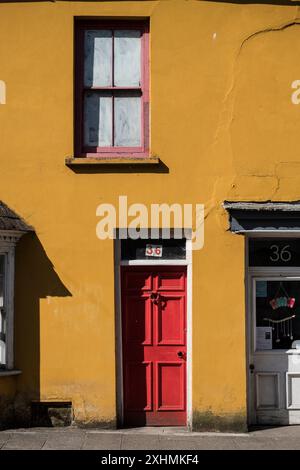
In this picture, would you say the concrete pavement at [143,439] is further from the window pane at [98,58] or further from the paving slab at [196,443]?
the window pane at [98,58]

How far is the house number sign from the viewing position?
10.3 m

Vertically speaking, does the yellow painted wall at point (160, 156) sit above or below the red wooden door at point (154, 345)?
above

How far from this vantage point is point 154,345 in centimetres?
1005

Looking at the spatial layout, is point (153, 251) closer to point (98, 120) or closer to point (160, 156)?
point (160, 156)

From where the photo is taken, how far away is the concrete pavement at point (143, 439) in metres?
8.95

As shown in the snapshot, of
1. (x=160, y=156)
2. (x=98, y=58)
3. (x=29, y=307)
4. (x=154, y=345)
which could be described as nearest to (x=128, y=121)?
(x=160, y=156)

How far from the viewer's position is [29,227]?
32.2 feet

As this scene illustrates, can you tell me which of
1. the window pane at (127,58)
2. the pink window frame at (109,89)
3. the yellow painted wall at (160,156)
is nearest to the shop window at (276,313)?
the yellow painted wall at (160,156)

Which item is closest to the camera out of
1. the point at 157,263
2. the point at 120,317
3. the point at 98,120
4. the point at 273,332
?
the point at 120,317

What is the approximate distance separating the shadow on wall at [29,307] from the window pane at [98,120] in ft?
5.55

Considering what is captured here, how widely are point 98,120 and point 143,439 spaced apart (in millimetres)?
4631

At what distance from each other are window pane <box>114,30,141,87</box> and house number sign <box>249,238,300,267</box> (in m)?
3.05
